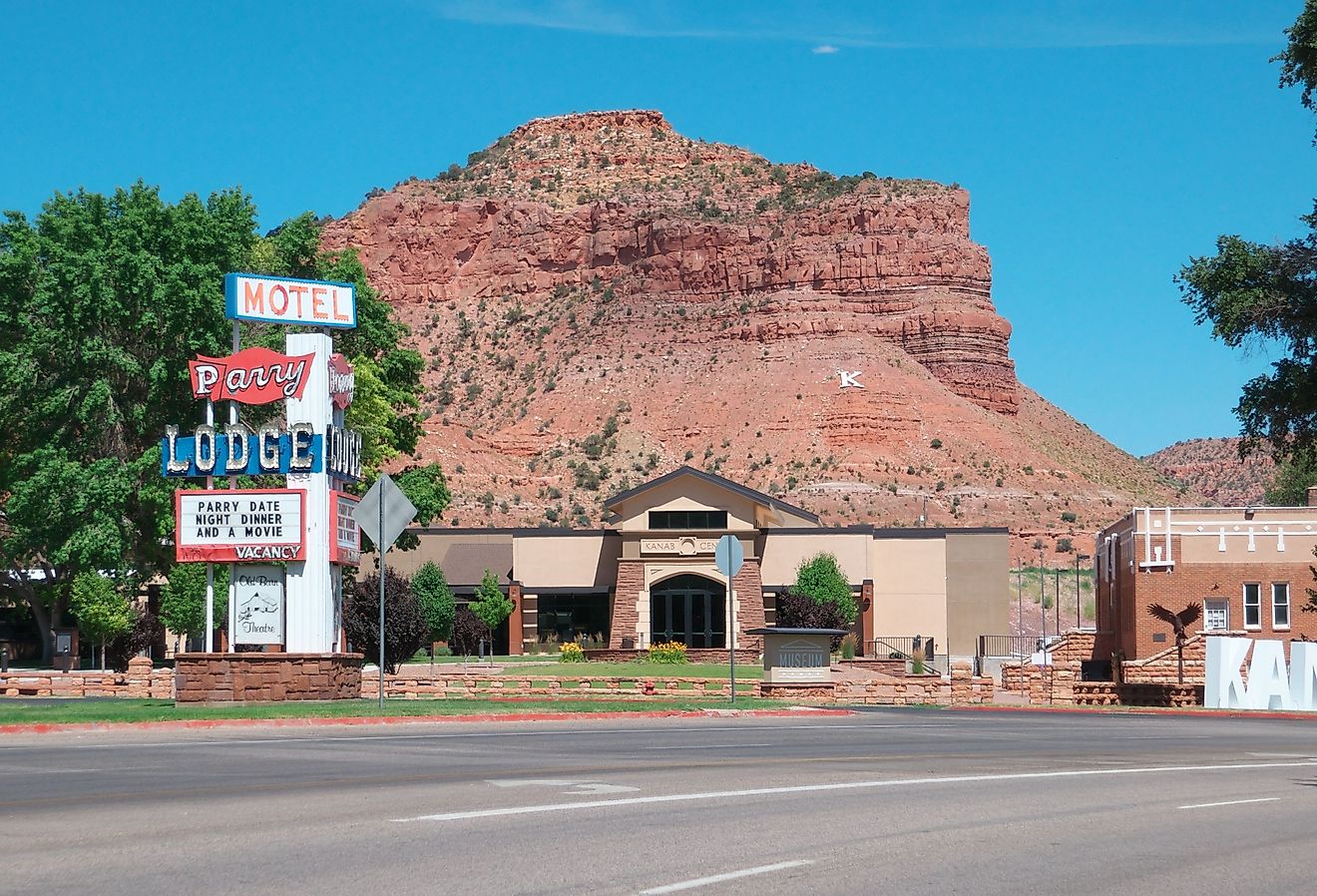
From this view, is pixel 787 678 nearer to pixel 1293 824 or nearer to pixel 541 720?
pixel 541 720

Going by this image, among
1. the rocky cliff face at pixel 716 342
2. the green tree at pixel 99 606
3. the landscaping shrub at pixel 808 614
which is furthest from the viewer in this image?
the rocky cliff face at pixel 716 342

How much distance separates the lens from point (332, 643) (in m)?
29.4

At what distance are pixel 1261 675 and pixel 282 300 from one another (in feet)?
68.5

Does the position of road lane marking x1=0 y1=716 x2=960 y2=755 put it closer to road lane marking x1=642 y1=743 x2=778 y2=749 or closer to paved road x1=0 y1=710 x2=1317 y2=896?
paved road x1=0 y1=710 x2=1317 y2=896

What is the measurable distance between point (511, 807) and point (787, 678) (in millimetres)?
23442

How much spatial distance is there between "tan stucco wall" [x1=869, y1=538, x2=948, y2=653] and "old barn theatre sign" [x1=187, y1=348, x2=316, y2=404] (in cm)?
3951

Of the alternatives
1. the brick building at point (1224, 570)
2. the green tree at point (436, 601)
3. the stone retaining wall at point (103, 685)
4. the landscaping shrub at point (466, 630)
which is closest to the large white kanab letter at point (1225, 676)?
the brick building at point (1224, 570)

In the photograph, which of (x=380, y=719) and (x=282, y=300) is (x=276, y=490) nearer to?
(x=282, y=300)

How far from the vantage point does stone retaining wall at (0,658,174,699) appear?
34375mm

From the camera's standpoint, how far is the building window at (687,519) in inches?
2446

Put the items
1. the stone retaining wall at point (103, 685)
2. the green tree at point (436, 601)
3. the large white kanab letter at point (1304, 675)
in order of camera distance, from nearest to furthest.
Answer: the large white kanab letter at point (1304, 675)
the stone retaining wall at point (103, 685)
the green tree at point (436, 601)

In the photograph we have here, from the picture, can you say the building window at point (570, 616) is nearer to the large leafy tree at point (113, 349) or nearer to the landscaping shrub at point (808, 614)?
the landscaping shrub at point (808, 614)

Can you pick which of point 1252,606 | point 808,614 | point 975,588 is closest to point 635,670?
point 808,614

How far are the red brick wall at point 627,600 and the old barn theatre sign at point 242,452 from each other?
3312 centimetres
